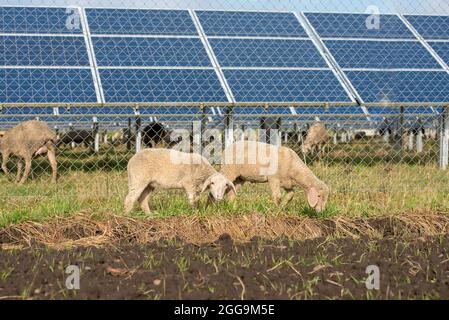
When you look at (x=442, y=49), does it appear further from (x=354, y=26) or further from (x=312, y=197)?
(x=312, y=197)

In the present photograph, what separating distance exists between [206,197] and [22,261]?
11.4ft

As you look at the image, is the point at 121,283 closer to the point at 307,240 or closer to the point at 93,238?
the point at 93,238

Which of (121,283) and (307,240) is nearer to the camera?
(121,283)

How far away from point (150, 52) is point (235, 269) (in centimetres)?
844

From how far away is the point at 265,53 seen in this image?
1380cm

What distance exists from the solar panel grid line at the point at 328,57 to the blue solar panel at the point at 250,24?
6.8 inches

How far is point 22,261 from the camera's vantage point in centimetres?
589

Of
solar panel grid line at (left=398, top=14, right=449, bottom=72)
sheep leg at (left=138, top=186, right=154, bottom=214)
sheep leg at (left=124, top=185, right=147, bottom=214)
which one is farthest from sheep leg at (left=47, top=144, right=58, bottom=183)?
solar panel grid line at (left=398, top=14, right=449, bottom=72)

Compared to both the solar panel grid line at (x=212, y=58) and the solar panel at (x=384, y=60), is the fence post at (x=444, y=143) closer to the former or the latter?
the solar panel at (x=384, y=60)

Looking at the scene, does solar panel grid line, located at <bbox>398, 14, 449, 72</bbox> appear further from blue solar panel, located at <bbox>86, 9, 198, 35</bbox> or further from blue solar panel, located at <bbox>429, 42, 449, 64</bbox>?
blue solar panel, located at <bbox>86, 9, 198, 35</bbox>

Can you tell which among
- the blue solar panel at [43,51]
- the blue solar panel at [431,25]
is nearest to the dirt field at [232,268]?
the blue solar panel at [43,51]

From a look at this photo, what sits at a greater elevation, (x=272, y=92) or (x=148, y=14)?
(x=148, y=14)

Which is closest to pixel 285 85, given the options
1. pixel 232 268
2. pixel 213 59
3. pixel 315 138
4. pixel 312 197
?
pixel 213 59
